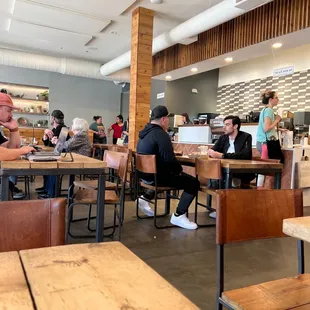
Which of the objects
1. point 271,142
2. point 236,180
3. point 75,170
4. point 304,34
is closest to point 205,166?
point 236,180

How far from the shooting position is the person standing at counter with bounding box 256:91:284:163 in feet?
14.7

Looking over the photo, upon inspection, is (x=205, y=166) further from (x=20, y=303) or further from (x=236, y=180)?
(x=20, y=303)

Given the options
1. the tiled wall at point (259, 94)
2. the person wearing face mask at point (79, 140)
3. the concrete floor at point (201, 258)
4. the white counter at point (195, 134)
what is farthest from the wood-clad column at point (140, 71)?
the tiled wall at point (259, 94)

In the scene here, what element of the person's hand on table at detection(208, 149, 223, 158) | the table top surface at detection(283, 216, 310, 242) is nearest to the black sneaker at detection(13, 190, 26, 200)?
the person's hand on table at detection(208, 149, 223, 158)

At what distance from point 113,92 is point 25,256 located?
11303 mm

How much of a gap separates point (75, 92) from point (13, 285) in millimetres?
10970

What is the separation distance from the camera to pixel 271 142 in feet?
A: 14.7

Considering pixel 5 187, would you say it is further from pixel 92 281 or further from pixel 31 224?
pixel 92 281

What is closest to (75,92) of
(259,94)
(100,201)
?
(259,94)

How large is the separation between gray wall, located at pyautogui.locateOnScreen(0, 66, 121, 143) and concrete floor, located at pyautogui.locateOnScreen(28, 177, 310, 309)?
26.7ft

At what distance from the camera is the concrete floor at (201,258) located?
7.09 feet

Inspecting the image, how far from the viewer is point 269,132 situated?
455 centimetres

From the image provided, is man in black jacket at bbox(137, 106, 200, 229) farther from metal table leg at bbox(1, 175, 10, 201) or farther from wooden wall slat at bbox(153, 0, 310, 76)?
wooden wall slat at bbox(153, 0, 310, 76)

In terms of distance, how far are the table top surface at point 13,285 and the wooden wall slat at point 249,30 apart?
5094 millimetres
